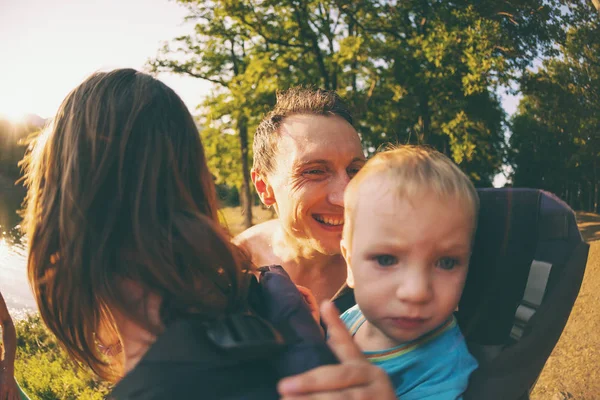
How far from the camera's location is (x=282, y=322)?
3.83 ft

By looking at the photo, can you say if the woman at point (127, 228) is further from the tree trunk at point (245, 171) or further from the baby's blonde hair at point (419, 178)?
the tree trunk at point (245, 171)

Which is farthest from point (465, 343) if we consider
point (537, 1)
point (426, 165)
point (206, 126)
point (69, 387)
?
point (206, 126)

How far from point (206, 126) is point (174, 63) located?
7.75 ft

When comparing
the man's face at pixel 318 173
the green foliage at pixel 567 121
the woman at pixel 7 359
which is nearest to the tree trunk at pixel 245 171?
the green foliage at pixel 567 121

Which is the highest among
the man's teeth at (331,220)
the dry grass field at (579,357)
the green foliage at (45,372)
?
the man's teeth at (331,220)

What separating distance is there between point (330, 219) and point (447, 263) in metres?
1.33

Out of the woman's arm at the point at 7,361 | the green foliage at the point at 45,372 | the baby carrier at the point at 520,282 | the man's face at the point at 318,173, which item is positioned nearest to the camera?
the baby carrier at the point at 520,282

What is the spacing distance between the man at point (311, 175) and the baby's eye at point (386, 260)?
1206 millimetres

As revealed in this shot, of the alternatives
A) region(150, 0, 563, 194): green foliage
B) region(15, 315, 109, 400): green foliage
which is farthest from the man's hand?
region(150, 0, 563, 194): green foliage

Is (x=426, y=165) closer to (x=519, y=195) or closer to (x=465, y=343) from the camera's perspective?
(x=519, y=195)

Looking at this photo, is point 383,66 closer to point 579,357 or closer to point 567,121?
point 567,121

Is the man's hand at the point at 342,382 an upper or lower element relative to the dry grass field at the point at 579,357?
upper

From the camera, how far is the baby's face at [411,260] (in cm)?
133

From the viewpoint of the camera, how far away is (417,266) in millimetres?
1331
